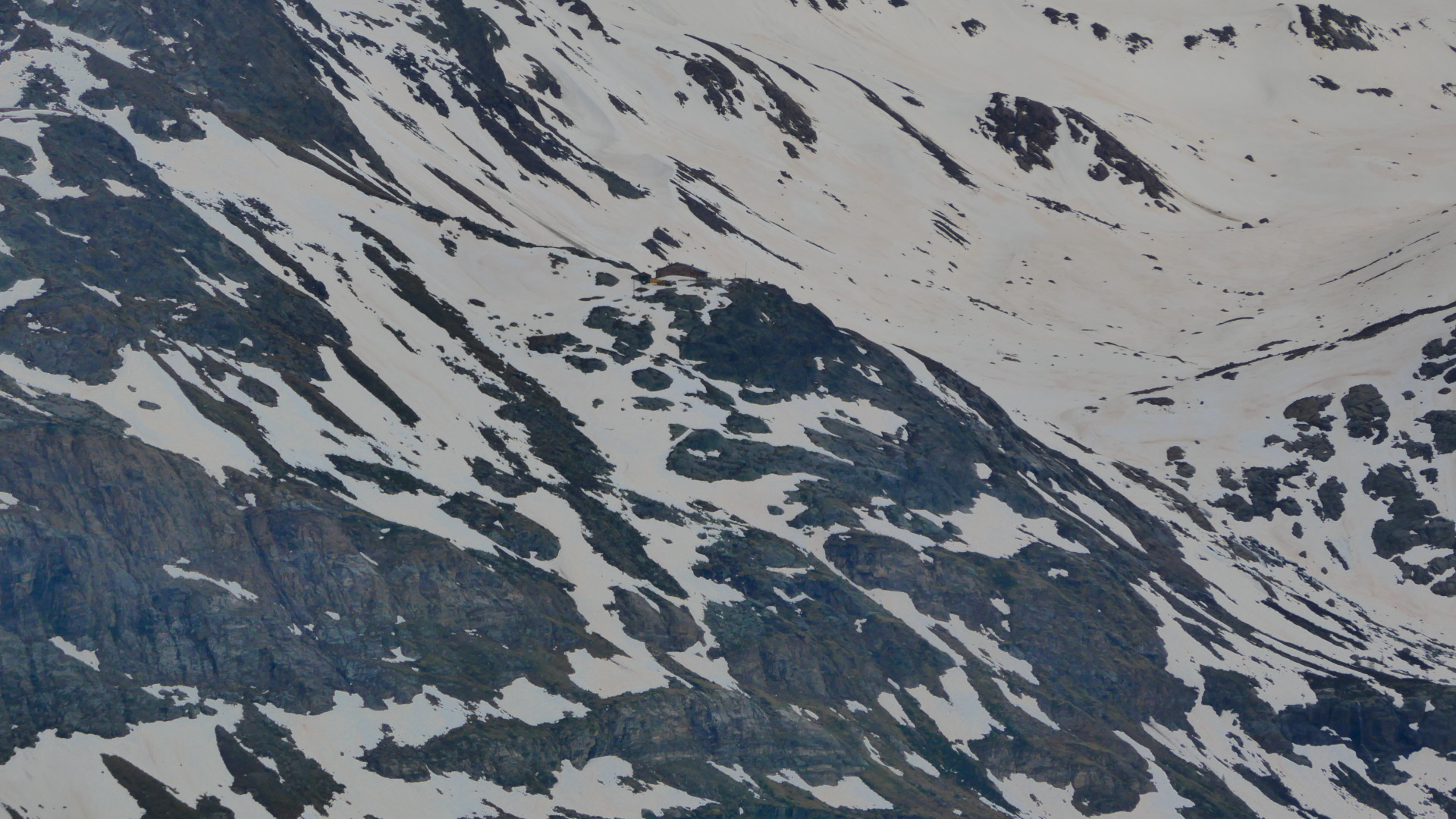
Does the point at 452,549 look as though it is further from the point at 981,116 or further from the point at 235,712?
the point at 981,116

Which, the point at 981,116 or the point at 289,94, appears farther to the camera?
the point at 981,116

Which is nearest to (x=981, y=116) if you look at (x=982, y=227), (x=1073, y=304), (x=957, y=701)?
(x=982, y=227)

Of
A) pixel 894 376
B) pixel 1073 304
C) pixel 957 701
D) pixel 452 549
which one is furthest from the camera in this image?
pixel 1073 304

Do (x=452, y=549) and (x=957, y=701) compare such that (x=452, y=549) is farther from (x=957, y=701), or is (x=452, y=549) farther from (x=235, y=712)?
(x=957, y=701)

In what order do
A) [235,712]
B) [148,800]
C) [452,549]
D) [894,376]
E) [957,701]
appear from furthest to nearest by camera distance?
[894,376], [957,701], [452,549], [235,712], [148,800]

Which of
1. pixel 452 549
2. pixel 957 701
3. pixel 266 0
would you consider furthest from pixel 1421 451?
pixel 266 0

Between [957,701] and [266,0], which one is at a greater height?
[266,0]
